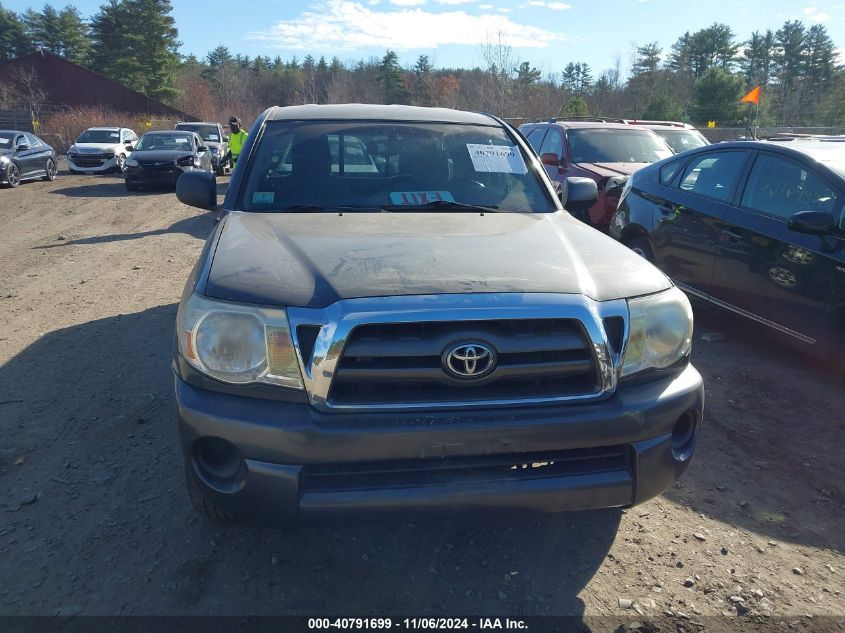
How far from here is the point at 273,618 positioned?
7.64 feet

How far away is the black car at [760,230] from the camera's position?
171 inches

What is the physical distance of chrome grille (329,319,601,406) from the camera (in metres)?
2.17

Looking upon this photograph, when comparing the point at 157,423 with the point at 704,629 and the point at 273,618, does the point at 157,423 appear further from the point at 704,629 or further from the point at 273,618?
the point at 704,629

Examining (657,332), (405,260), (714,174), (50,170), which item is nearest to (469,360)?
(405,260)

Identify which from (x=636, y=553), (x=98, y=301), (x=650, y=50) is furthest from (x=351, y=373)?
(x=650, y=50)

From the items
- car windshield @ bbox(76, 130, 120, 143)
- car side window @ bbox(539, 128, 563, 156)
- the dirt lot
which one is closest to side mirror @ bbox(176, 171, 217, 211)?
the dirt lot

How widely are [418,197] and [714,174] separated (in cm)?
331

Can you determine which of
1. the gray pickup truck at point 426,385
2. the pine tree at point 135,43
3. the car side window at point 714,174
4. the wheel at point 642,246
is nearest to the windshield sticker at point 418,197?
the gray pickup truck at point 426,385

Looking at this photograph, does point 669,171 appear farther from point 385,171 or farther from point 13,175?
point 13,175

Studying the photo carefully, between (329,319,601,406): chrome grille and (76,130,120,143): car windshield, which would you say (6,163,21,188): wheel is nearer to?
(76,130,120,143): car windshield

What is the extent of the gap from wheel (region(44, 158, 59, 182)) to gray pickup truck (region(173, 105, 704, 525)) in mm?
19217

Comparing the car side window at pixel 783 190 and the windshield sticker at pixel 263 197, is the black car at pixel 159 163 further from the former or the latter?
the car side window at pixel 783 190

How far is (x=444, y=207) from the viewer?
349 centimetres

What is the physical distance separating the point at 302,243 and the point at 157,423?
176 cm
